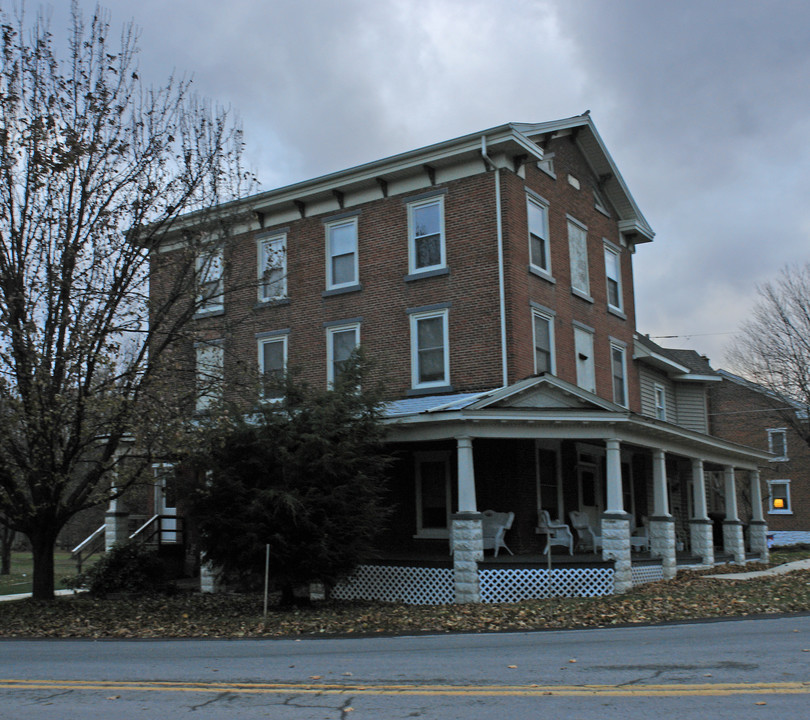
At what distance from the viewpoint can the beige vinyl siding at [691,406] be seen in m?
29.8

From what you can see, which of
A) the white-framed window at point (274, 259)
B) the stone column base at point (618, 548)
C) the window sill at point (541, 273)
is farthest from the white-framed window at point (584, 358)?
the white-framed window at point (274, 259)

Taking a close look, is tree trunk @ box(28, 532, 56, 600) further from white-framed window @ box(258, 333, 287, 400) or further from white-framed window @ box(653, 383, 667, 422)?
white-framed window @ box(653, 383, 667, 422)

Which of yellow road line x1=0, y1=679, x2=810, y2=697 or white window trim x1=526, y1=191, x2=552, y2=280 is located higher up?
white window trim x1=526, y1=191, x2=552, y2=280

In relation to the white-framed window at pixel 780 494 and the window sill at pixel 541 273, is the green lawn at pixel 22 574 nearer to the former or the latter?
the window sill at pixel 541 273

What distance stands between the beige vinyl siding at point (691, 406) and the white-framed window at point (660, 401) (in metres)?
1.37

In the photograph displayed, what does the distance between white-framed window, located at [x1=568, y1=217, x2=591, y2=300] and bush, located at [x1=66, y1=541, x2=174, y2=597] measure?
12.1m

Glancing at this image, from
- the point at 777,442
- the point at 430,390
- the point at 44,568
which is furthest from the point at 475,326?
the point at 777,442

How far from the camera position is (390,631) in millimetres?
13242

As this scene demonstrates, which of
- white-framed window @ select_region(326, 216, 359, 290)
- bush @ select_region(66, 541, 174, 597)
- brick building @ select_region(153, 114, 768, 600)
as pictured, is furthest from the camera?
white-framed window @ select_region(326, 216, 359, 290)

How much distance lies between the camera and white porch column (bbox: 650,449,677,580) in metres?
19.5

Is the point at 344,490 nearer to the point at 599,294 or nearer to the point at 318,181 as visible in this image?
the point at 318,181

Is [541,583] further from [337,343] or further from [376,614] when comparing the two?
[337,343]

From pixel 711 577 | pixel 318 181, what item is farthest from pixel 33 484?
pixel 711 577

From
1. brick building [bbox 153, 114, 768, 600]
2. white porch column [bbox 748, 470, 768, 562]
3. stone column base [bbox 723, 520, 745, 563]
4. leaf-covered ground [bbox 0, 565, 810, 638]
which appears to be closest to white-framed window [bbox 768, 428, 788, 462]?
white porch column [bbox 748, 470, 768, 562]
